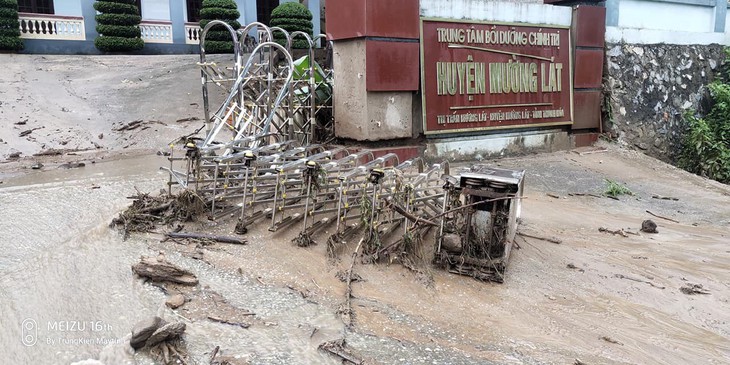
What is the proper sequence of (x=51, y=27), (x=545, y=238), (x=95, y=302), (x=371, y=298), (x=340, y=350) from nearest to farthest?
(x=340, y=350) < (x=95, y=302) < (x=371, y=298) < (x=545, y=238) < (x=51, y=27)

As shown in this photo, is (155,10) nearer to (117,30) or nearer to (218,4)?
(117,30)

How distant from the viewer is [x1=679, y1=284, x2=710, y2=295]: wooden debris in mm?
4418

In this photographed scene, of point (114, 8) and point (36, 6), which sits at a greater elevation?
point (36, 6)

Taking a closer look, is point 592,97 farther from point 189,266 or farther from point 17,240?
point 17,240

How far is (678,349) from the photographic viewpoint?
3541 mm

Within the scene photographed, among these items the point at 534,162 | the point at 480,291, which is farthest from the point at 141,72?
the point at 480,291

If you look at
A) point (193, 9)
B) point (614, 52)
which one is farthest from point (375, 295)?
point (193, 9)

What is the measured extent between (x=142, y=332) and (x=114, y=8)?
17.9m

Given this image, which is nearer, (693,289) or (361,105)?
(693,289)

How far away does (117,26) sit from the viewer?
699 inches

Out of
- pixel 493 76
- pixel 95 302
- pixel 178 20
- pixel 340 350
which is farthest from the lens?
pixel 178 20

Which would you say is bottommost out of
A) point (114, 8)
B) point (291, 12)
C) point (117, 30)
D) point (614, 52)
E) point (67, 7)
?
point (614, 52)

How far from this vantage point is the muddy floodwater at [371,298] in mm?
3217

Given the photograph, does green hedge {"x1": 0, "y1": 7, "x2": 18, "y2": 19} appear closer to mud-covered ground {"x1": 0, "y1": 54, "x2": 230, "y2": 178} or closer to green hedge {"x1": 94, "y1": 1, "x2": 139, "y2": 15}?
mud-covered ground {"x1": 0, "y1": 54, "x2": 230, "y2": 178}
